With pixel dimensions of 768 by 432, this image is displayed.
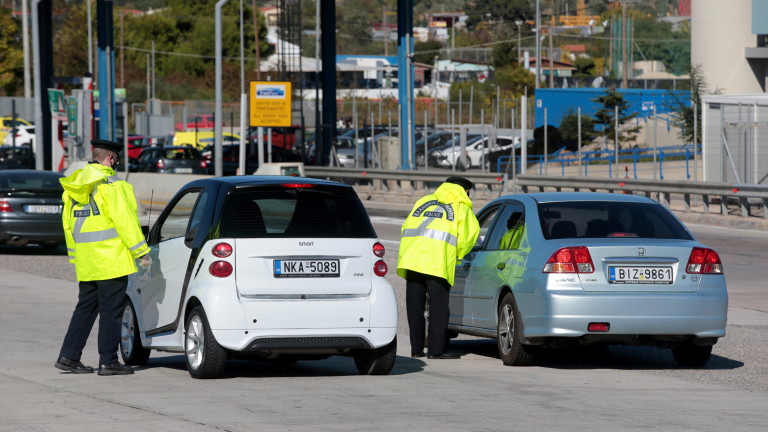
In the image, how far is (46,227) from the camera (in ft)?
71.4

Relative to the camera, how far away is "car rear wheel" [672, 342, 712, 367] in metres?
10.7

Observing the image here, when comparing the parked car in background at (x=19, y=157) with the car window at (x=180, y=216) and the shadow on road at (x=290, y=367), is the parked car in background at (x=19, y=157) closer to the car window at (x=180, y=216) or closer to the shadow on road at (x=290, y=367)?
the shadow on road at (x=290, y=367)

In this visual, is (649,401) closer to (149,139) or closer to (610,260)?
(610,260)

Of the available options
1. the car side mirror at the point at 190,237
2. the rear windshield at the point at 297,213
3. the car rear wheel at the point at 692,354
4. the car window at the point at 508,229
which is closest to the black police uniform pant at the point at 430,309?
the car window at the point at 508,229

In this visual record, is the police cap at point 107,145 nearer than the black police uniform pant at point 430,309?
Yes

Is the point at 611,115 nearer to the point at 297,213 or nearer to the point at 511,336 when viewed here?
the point at 511,336

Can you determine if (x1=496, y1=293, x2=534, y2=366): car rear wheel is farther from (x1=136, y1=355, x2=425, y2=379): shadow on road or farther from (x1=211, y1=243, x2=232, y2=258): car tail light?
(x1=211, y1=243, x2=232, y2=258): car tail light

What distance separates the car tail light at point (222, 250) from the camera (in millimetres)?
9117

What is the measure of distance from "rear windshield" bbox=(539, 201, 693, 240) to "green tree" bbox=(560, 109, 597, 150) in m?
44.6

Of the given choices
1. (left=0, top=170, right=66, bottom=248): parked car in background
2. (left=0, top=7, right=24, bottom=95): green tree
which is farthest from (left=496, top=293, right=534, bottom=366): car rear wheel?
(left=0, top=7, right=24, bottom=95): green tree

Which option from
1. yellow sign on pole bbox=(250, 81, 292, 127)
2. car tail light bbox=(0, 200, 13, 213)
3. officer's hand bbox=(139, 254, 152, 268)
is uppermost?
yellow sign on pole bbox=(250, 81, 292, 127)

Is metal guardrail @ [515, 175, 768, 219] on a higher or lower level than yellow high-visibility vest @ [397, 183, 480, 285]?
lower

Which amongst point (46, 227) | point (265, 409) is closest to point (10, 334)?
point (265, 409)

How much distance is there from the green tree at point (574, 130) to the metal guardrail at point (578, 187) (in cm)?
1582
